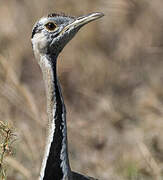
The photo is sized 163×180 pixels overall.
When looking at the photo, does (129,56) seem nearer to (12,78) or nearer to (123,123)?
(123,123)

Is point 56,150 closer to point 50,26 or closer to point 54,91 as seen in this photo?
point 54,91

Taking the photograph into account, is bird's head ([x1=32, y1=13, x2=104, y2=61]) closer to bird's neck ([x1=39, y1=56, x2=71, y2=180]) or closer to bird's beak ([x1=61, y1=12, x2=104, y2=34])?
bird's beak ([x1=61, y1=12, x2=104, y2=34])

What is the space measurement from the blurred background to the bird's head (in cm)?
125

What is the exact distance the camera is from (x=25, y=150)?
246 inches

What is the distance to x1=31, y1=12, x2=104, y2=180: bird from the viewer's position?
423 centimetres

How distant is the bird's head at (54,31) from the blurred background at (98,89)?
4.12 feet

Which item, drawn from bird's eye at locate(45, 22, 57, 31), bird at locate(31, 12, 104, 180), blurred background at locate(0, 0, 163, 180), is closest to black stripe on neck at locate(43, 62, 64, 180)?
bird at locate(31, 12, 104, 180)

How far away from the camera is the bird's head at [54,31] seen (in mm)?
A: 4504

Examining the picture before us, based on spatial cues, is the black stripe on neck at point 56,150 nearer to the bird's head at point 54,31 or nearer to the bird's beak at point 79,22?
the bird's head at point 54,31

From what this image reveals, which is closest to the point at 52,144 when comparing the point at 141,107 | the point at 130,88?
the point at 141,107

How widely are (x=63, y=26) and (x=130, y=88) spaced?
14.0 feet

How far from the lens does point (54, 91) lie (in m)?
4.27

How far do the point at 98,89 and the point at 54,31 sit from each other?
3.68 m

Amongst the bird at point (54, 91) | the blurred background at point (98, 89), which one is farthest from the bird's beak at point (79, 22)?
the blurred background at point (98, 89)
